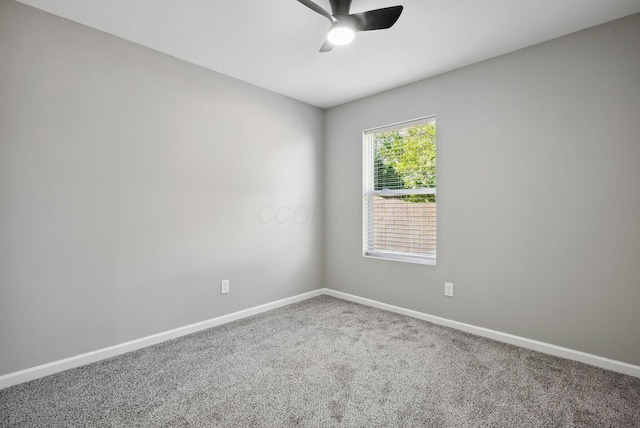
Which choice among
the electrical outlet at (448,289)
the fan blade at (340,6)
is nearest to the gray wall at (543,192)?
the electrical outlet at (448,289)

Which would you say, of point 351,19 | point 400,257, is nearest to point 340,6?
point 351,19

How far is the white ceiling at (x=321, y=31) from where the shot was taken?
200cm

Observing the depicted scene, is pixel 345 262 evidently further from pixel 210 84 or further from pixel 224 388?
pixel 210 84

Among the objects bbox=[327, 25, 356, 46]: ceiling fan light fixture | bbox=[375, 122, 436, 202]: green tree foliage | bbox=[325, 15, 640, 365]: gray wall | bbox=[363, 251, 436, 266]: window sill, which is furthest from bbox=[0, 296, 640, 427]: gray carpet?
bbox=[327, 25, 356, 46]: ceiling fan light fixture

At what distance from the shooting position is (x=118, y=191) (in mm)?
2381

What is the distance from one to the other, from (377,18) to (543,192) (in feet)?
5.97

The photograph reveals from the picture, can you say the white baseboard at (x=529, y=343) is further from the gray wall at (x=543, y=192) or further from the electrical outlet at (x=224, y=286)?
the electrical outlet at (x=224, y=286)

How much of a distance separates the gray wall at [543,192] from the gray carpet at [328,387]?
1.17 ft

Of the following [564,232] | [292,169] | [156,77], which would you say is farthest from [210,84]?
[564,232]

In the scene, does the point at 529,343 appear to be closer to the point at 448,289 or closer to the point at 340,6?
the point at 448,289

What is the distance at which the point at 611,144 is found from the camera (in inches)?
84.9

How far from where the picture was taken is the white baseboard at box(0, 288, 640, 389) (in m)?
A: 2.04

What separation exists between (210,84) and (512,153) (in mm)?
2734

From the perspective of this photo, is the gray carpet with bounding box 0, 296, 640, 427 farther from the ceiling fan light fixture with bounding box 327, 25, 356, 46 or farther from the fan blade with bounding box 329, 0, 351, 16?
the fan blade with bounding box 329, 0, 351, 16
